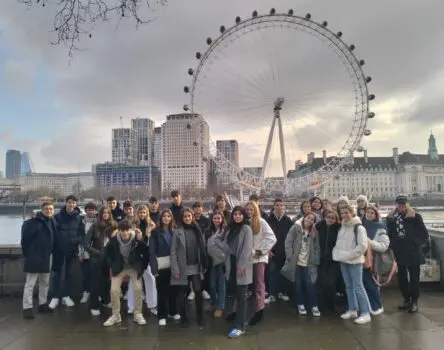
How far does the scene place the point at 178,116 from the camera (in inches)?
3479

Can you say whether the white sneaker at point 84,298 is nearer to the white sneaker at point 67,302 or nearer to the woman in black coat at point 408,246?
the white sneaker at point 67,302

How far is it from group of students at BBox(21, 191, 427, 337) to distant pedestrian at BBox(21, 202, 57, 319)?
0.05 feet

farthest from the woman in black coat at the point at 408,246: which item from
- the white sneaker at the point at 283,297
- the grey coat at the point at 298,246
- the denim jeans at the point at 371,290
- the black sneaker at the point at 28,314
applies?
the black sneaker at the point at 28,314

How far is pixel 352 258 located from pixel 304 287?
0.98m

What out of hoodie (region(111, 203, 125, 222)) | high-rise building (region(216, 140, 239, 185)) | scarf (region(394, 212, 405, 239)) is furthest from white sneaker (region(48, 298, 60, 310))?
high-rise building (region(216, 140, 239, 185))

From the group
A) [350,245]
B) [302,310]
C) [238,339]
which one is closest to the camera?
[238,339]

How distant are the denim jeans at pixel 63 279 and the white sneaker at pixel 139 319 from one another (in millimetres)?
1754

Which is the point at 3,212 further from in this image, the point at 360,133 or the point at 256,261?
the point at 256,261

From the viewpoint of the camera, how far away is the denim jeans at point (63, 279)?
6.99 metres

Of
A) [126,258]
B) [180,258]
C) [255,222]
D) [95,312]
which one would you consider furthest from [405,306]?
[95,312]

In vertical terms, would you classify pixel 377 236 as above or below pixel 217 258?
above

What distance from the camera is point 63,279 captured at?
716cm

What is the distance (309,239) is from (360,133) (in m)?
29.9

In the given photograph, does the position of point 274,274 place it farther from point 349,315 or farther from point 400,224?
point 400,224
